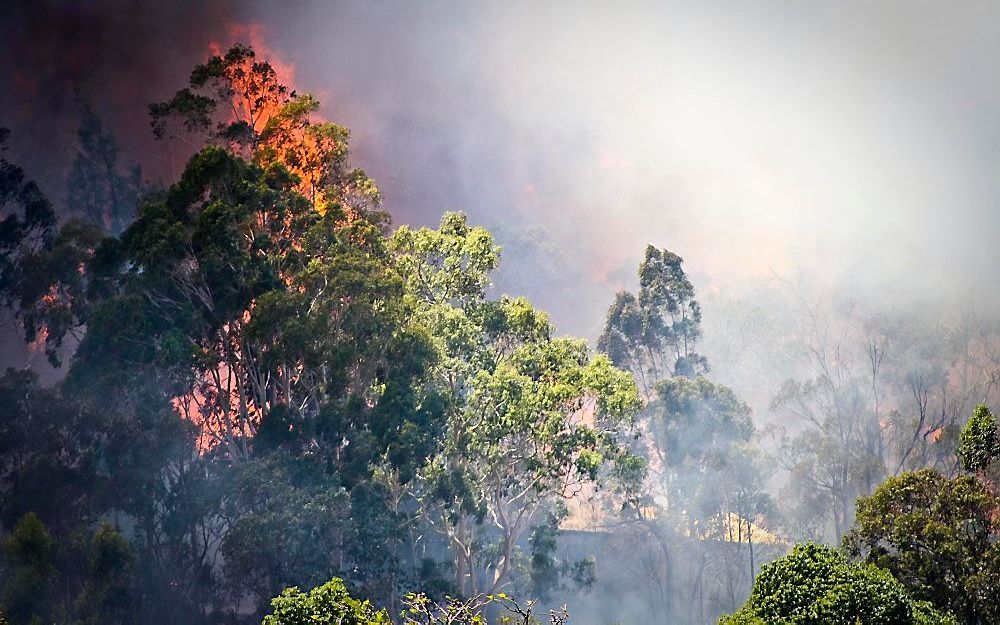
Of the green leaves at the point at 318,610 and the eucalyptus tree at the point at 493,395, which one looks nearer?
the green leaves at the point at 318,610

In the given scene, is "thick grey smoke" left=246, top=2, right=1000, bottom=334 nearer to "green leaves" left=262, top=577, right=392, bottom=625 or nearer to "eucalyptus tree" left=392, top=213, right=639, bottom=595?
"eucalyptus tree" left=392, top=213, right=639, bottom=595

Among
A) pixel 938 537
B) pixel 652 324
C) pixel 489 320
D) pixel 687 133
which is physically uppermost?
pixel 687 133

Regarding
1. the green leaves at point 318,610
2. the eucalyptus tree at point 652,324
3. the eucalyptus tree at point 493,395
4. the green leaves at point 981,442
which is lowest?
the green leaves at point 318,610

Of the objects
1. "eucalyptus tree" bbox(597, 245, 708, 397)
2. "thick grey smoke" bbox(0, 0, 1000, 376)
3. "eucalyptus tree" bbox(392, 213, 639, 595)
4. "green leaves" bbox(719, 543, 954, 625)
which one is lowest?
"green leaves" bbox(719, 543, 954, 625)

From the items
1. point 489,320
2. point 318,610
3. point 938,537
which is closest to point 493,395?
point 489,320

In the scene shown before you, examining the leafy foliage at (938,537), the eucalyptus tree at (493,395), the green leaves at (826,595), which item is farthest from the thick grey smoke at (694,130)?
the green leaves at (826,595)

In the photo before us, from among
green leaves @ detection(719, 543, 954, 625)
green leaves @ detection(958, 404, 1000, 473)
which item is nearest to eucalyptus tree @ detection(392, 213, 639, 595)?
green leaves @ detection(958, 404, 1000, 473)

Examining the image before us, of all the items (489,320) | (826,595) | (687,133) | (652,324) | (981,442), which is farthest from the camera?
(687,133)

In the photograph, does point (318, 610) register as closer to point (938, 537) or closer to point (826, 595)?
point (826, 595)

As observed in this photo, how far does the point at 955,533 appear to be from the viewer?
30.7 metres

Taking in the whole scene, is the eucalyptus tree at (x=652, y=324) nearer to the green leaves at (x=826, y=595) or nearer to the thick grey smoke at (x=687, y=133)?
the thick grey smoke at (x=687, y=133)

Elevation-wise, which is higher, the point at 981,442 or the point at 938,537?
the point at 981,442

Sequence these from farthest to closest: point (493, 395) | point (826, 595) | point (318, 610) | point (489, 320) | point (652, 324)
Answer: point (652, 324) → point (489, 320) → point (493, 395) → point (826, 595) → point (318, 610)

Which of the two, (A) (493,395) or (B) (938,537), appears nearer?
(B) (938,537)
